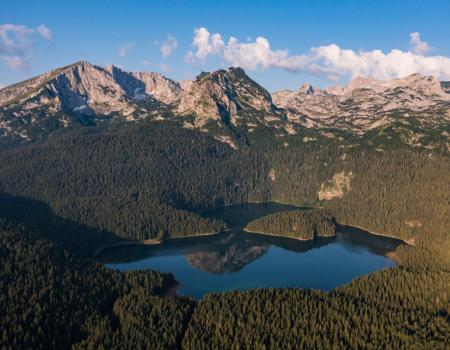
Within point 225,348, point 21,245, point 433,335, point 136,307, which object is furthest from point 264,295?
point 21,245

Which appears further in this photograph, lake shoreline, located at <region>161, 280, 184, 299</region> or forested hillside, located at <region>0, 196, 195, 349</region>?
lake shoreline, located at <region>161, 280, 184, 299</region>

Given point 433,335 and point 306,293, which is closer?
point 433,335

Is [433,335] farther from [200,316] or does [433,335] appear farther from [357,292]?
[200,316]

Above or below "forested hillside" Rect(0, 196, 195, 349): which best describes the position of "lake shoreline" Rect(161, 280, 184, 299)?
below

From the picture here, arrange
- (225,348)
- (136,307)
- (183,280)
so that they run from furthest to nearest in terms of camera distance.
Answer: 1. (183,280)
2. (136,307)
3. (225,348)

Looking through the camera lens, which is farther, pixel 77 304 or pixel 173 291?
pixel 173 291

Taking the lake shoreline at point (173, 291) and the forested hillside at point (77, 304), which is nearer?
the forested hillside at point (77, 304)

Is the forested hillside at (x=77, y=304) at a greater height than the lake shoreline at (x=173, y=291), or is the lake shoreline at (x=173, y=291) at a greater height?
the forested hillside at (x=77, y=304)

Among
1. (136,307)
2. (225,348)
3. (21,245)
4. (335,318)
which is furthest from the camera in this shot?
(21,245)

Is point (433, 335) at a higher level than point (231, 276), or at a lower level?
higher

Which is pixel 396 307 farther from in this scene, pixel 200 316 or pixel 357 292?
pixel 200 316

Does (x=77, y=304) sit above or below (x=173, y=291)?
above
